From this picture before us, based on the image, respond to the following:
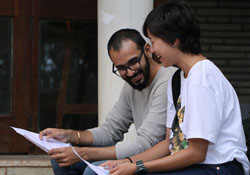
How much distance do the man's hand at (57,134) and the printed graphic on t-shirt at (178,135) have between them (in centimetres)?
78

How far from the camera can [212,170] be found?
2.18m

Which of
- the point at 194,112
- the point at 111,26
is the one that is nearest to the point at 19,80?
the point at 111,26

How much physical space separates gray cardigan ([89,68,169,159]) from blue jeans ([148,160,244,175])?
1.55ft

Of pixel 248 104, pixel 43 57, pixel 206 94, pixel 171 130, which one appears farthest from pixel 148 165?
pixel 248 104

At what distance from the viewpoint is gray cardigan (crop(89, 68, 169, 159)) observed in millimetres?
2682

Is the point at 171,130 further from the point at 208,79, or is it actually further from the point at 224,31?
the point at 224,31

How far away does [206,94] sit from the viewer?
2107mm

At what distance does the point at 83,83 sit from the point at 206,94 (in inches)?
123

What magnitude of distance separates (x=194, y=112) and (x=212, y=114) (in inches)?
3.0

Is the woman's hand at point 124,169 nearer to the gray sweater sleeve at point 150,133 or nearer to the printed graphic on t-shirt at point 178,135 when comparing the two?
the printed graphic on t-shirt at point 178,135

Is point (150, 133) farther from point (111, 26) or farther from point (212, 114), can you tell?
point (111, 26)

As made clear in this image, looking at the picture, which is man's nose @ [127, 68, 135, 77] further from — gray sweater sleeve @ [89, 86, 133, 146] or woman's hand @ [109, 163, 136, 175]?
woman's hand @ [109, 163, 136, 175]

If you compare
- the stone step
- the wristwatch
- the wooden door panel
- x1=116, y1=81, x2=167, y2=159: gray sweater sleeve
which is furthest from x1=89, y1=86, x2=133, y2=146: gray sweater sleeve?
the wooden door panel

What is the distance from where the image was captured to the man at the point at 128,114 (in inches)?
106
